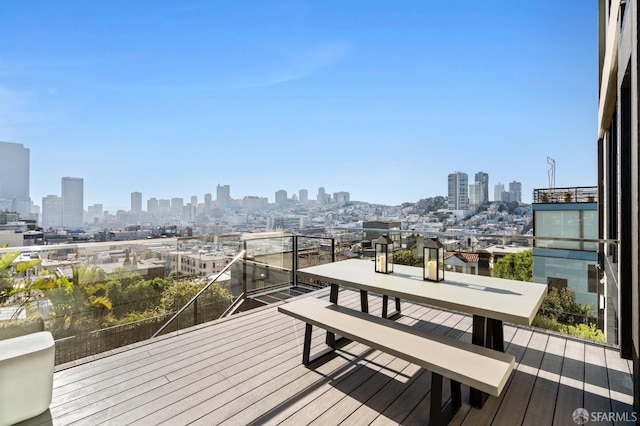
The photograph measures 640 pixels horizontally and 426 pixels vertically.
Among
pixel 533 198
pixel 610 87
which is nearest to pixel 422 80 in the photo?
pixel 533 198

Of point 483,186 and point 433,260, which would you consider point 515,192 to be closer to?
point 483,186

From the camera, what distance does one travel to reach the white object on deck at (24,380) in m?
1.83

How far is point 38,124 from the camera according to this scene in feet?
55.0

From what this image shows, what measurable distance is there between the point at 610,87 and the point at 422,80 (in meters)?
8.54

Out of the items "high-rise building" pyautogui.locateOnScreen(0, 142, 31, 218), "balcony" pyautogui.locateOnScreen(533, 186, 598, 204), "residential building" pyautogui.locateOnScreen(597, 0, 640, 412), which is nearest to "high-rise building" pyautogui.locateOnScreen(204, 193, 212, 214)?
"high-rise building" pyautogui.locateOnScreen(0, 142, 31, 218)

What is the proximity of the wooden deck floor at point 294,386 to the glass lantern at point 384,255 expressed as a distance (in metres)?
0.80

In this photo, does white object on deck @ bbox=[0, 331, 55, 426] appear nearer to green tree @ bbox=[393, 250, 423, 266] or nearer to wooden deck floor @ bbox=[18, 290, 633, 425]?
wooden deck floor @ bbox=[18, 290, 633, 425]

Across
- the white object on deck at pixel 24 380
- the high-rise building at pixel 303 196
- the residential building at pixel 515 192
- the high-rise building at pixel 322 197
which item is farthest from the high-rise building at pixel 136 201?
the residential building at pixel 515 192

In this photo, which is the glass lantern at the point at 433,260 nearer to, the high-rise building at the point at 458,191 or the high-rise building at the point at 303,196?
the high-rise building at the point at 458,191

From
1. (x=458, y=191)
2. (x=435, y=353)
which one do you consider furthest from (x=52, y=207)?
(x=458, y=191)

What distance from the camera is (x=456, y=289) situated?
8.12ft

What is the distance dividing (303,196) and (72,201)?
12.1 meters

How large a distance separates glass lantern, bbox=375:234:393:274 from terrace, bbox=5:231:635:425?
80 cm

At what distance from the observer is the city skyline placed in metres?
8.94
